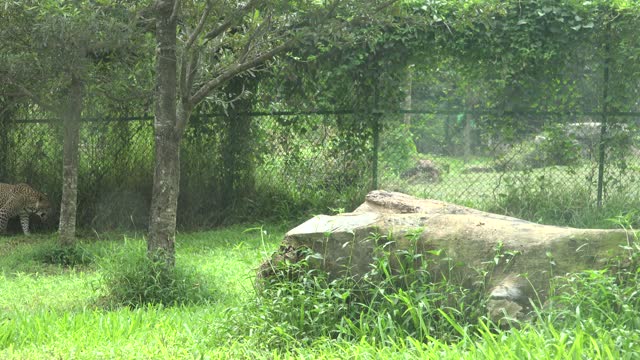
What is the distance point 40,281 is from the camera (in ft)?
24.1

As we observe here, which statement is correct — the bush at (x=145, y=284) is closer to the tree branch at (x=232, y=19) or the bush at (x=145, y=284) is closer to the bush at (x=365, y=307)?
the bush at (x=365, y=307)

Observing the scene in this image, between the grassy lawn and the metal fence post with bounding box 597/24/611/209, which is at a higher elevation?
the metal fence post with bounding box 597/24/611/209

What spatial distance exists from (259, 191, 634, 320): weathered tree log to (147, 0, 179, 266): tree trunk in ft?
4.69

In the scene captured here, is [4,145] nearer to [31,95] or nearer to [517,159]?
[31,95]

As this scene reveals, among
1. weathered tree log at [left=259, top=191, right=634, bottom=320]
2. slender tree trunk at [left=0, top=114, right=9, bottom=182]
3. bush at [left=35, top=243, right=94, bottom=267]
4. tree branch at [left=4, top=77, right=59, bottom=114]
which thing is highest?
tree branch at [left=4, top=77, right=59, bottom=114]

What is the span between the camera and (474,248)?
15.8 ft

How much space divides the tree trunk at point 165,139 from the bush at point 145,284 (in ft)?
0.37

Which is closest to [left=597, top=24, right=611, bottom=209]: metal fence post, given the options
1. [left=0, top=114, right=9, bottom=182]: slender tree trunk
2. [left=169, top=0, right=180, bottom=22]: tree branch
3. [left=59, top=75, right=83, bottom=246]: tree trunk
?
[left=169, top=0, right=180, bottom=22]: tree branch

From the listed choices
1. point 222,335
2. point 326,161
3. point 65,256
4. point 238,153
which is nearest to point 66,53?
point 65,256

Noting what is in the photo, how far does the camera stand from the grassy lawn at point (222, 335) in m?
3.70

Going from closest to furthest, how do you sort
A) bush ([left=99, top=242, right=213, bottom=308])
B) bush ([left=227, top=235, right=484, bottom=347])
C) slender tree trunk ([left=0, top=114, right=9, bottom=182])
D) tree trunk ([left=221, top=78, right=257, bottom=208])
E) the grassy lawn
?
the grassy lawn
bush ([left=227, top=235, right=484, bottom=347])
bush ([left=99, top=242, right=213, bottom=308])
tree trunk ([left=221, top=78, right=257, bottom=208])
slender tree trunk ([left=0, top=114, right=9, bottom=182])

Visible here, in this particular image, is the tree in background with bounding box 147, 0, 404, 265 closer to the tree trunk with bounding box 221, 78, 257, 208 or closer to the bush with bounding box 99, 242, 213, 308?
the bush with bounding box 99, 242, 213, 308

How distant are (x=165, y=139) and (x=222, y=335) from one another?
2.16m

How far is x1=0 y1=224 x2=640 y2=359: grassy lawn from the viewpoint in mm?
3701
